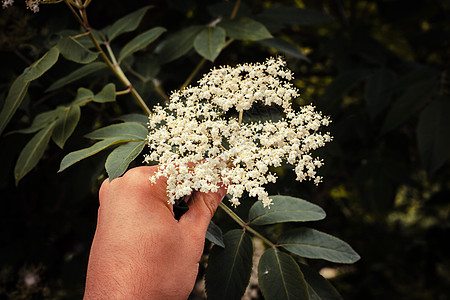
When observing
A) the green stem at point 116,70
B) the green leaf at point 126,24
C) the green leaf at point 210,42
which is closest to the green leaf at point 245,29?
the green leaf at point 210,42

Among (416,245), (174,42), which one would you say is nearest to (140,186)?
(174,42)

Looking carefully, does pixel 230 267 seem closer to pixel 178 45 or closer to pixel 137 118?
pixel 137 118

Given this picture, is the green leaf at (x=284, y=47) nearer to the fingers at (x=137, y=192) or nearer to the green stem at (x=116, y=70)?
the green stem at (x=116, y=70)

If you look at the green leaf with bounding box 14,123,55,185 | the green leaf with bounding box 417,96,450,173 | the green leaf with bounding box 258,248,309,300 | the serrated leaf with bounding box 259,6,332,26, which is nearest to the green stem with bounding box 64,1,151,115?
the green leaf with bounding box 14,123,55,185

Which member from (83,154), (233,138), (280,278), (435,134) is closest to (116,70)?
(83,154)

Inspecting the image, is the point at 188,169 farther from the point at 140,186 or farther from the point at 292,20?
the point at 292,20
